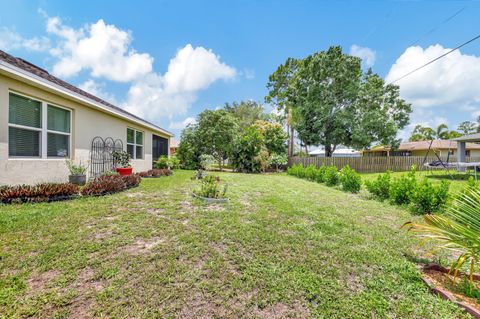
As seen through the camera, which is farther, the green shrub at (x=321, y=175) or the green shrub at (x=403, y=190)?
the green shrub at (x=321, y=175)

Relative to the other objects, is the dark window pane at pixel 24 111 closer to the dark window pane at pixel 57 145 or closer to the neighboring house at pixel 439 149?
the dark window pane at pixel 57 145

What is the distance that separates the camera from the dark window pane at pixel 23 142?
488 centimetres

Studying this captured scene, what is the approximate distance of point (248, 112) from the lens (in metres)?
32.7

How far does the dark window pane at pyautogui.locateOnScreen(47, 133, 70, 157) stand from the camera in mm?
5928

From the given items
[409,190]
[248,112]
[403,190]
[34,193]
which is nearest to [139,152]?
[34,193]

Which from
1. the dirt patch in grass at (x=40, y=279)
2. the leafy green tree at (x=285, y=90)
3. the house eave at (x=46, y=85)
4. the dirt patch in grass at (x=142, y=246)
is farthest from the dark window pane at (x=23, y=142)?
the leafy green tree at (x=285, y=90)

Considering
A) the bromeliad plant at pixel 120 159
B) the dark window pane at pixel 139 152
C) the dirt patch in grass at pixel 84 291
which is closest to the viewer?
the dirt patch in grass at pixel 84 291

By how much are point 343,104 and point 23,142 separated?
69.3ft

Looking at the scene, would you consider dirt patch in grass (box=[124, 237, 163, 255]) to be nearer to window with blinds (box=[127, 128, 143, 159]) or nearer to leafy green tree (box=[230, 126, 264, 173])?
window with blinds (box=[127, 128, 143, 159])

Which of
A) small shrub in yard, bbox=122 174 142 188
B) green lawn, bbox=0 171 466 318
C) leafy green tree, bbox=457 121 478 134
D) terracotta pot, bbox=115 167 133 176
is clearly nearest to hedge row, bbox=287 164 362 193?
green lawn, bbox=0 171 466 318

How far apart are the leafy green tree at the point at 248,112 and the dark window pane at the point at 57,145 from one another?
26435 millimetres

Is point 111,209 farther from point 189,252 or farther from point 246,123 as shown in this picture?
point 246,123

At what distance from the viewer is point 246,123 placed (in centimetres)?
3175

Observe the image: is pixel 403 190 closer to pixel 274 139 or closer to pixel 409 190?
pixel 409 190
